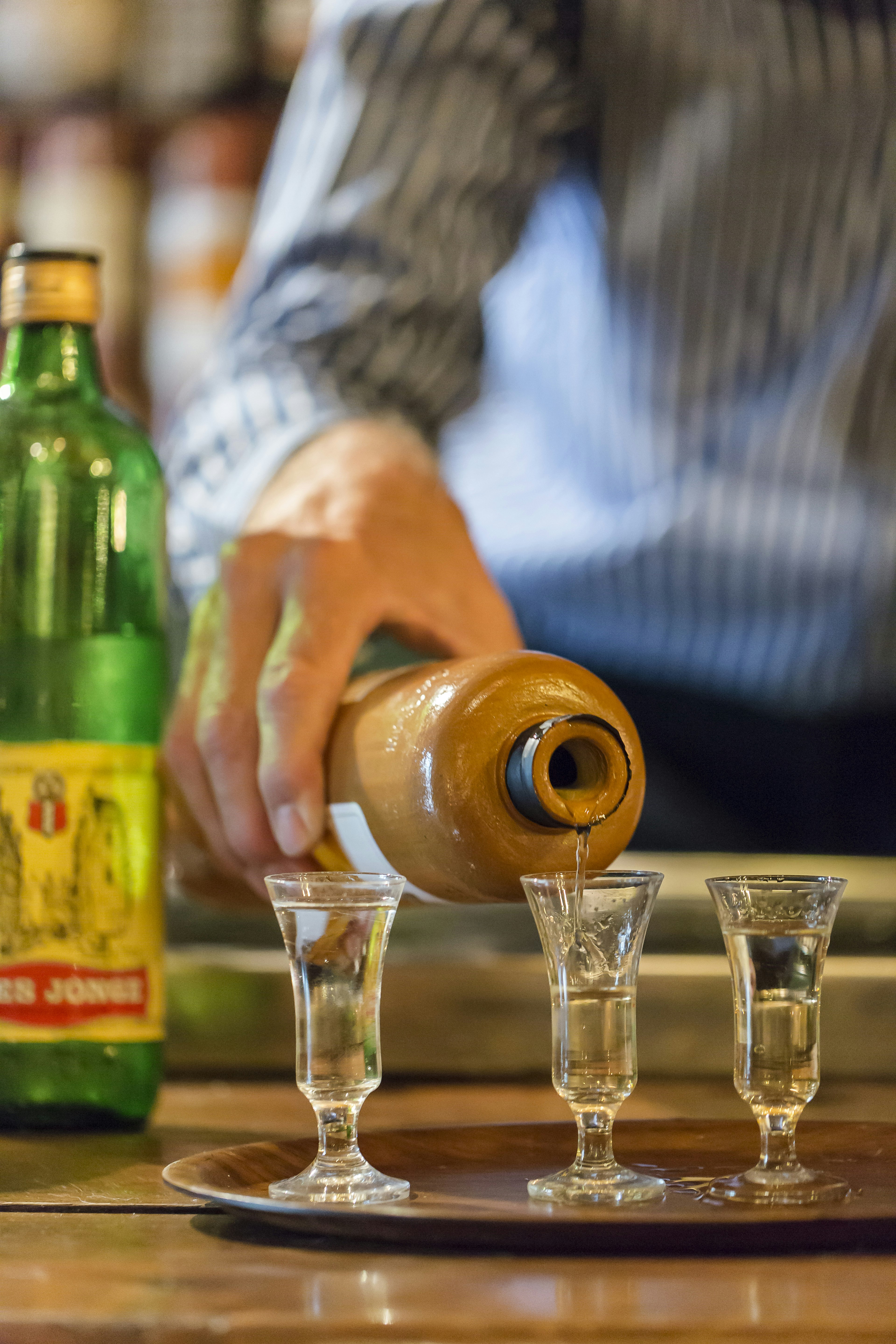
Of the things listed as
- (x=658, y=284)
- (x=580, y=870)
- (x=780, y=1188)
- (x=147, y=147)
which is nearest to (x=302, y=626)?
(x=580, y=870)

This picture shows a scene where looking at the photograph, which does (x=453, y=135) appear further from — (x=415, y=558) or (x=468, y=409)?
(x=415, y=558)

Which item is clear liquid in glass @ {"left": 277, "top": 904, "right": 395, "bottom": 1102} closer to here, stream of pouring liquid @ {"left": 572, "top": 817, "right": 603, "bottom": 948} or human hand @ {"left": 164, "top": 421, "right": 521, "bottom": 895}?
stream of pouring liquid @ {"left": 572, "top": 817, "right": 603, "bottom": 948}

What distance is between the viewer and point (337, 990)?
1.76 ft

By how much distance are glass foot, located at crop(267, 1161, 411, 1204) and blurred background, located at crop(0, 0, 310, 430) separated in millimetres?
1494

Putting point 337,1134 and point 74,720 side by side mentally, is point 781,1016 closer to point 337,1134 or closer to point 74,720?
point 337,1134

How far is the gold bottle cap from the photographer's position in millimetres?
759

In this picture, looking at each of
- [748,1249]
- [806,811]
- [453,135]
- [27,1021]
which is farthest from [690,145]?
[748,1249]

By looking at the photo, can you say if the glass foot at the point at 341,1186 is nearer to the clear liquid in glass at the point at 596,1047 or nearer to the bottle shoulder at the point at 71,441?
the clear liquid in glass at the point at 596,1047

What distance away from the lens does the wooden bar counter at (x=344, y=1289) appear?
389mm

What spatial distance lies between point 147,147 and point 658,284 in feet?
3.43

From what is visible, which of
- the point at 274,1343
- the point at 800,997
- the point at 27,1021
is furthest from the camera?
the point at 27,1021

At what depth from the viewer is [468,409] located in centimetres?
119

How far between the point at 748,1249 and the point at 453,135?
0.91 meters

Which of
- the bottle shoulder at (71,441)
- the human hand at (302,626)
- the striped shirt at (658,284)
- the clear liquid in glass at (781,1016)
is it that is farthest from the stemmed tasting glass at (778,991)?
the striped shirt at (658,284)
